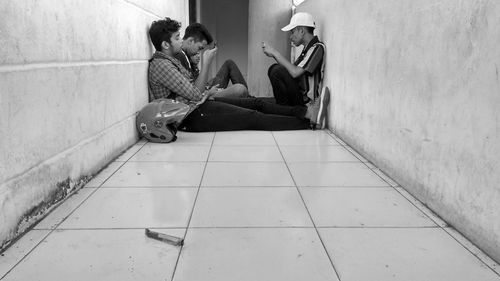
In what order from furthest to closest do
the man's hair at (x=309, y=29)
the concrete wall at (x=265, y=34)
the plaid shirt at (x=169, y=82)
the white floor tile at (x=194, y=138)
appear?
the concrete wall at (x=265, y=34)
the man's hair at (x=309, y=29)
the plaid shirt at (x=169, y=82)
the white floor tile at (x=194, y=138)

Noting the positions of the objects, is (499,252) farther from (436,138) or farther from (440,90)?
(440,90)

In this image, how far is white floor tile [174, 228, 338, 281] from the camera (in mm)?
1089

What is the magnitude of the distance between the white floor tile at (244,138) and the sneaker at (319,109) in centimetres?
39

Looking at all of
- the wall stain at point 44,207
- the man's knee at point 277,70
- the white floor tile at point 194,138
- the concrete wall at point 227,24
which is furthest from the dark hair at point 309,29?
the concrete wall at point 227,24

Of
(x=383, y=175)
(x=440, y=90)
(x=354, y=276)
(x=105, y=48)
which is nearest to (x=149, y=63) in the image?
(x=105, y=48)

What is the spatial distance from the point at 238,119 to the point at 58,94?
1655 millimetres

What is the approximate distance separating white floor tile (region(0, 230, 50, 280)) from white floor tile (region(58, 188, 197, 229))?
3.5 inches

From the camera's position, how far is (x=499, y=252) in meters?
1.16

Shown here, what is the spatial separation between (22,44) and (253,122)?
197 cm

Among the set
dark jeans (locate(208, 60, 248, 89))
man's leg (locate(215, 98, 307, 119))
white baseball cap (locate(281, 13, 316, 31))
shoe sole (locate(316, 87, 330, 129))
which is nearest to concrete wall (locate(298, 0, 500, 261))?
shoe sole (locate(316, 87, 330, 129))

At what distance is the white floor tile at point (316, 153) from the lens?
7.52 ft

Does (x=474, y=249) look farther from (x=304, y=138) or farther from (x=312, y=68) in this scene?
(x=312, y=68)

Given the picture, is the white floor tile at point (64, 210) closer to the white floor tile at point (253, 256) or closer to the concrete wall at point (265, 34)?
the white floor tile at point (253, 256)

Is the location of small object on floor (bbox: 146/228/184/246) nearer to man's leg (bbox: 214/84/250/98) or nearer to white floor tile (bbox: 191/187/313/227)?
white floor tile (bbox: 191/187/313/227)
